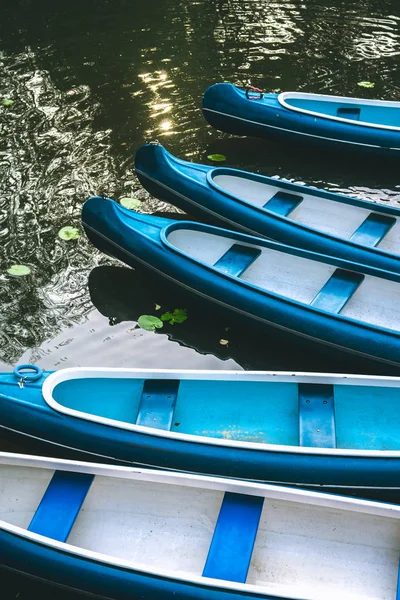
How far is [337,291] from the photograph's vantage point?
672cm

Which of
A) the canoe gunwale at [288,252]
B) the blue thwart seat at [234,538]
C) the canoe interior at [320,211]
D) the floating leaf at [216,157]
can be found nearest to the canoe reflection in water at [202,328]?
the canoe gunwale at [288,252]

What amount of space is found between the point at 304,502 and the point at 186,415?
1318mm

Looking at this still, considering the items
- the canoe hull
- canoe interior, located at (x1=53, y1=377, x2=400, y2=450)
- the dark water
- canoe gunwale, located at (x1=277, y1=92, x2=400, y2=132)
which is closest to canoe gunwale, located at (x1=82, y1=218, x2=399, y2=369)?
the dark water

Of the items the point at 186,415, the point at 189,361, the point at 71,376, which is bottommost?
the point at 189,361

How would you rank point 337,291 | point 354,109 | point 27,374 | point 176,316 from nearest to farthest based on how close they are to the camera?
point 27,374 < point 337,291 < point 176,316 < point 354,109

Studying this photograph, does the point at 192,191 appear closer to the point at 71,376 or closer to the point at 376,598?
the point at 71,376

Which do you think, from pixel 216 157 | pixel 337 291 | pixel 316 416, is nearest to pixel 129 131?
pixel 216 157

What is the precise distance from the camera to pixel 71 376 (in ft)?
18.4

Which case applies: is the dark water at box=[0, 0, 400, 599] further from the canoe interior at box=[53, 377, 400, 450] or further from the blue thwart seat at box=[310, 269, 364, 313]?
the canoe interior at box=[53, 377, 400, 450]

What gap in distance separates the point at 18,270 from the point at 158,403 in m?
3.22

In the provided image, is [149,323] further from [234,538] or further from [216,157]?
[216,157]

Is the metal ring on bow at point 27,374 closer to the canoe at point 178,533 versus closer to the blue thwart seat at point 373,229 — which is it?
the canoe at point 178,533

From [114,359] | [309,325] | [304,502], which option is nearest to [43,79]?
[114,359]

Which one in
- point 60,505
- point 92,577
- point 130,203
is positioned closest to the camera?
point 92,577
